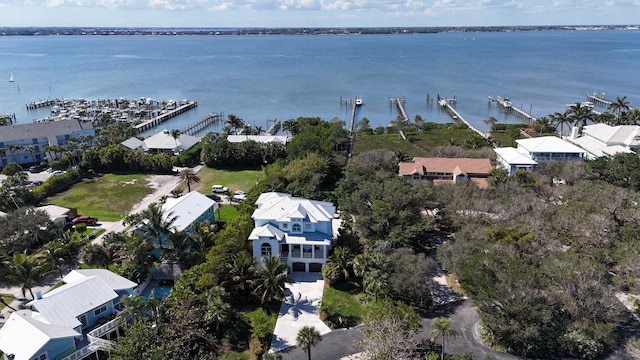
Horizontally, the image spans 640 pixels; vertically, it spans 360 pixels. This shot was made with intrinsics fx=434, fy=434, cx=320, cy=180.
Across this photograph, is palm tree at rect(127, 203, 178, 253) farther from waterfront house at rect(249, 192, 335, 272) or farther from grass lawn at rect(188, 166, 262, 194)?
grass lawn at rect(188, 166, 262, 194)

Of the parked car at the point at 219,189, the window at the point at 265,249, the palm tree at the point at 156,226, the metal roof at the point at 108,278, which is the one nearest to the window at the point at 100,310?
the metal roof at the point at 108,278

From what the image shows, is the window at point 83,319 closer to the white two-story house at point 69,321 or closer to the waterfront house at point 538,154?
the white two-story house at point 69,321

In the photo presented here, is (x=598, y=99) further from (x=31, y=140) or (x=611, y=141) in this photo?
(x=31, y=140)

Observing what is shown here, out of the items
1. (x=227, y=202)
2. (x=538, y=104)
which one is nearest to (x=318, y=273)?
(x=227, y=202)

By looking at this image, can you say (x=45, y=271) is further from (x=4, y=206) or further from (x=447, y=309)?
(x=447, y=309)

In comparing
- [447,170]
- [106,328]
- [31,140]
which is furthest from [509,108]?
[106,328]

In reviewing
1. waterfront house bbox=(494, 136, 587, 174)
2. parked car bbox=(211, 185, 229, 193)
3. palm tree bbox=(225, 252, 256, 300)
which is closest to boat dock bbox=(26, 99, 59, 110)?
parked car bbox=(211, 185, 229, 193)
